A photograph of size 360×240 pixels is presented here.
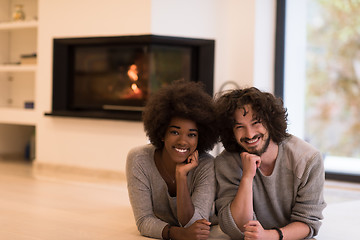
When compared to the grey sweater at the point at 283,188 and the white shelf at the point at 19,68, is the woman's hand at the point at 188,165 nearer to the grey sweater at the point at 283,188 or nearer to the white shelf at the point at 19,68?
the grey sweater at the point at 283,188

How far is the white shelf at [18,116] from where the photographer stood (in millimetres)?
5391

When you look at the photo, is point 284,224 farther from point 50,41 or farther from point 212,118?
point 50,41

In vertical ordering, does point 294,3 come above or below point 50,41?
above

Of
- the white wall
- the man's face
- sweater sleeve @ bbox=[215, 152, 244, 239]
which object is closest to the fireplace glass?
the white wall

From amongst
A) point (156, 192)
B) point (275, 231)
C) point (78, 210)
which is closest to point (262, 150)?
point (275, 231)

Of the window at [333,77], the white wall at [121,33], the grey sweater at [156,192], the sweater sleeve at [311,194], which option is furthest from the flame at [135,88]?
the window at [333,77]

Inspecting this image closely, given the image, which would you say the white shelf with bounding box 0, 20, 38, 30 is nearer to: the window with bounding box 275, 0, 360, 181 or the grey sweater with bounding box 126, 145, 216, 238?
the grey sweater with bounding box 126, 145, 216, 238

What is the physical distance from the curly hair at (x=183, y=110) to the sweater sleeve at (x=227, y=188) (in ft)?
0.44

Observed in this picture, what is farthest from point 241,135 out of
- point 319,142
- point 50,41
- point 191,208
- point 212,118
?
point 319,142

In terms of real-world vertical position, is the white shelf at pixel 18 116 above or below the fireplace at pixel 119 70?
below

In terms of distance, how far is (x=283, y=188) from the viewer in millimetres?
2520

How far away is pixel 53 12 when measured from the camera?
5.14 m

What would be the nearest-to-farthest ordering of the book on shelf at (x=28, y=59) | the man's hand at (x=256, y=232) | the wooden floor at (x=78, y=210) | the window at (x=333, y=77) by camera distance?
1. the man's hand at (x=256, y=232)
2. the wooden floor at (x=78, y=210)
3. the book on shelf at (x=28, y=59)
4. the window at (x=333, y=77)

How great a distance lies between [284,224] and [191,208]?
438mm
